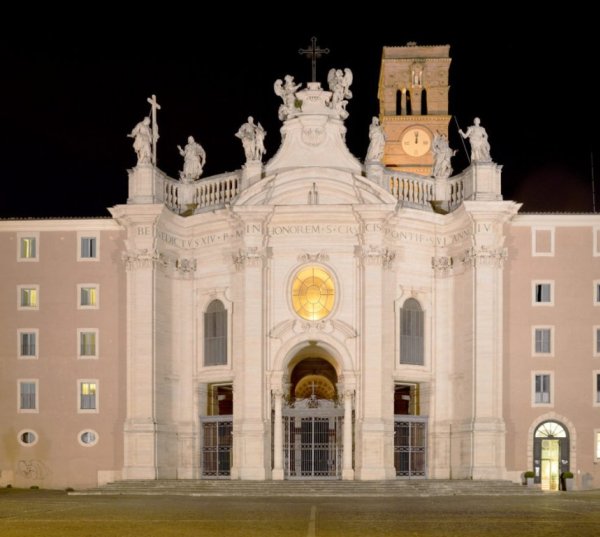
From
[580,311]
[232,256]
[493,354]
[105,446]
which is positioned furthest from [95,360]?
[580,311]

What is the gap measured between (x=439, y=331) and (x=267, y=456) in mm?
10213

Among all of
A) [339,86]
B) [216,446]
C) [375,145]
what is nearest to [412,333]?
[375,145]

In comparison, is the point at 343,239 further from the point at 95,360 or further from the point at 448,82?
the point at 448,82

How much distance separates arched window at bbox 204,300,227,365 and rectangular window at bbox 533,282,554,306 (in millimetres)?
14658

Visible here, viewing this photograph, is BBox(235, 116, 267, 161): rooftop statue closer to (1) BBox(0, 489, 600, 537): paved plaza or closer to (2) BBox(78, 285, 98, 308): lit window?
(2) BBox(78, 285, 98, 308): lit window

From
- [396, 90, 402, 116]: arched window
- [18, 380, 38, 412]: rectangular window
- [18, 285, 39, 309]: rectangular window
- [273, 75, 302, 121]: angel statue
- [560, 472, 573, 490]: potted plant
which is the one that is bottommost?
[560, 472, 573, 490]: potted plant

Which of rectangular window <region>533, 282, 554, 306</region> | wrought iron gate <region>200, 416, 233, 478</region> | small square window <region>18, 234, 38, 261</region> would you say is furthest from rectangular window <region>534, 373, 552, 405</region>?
small square window <region>18, 234, 38, 261</region>

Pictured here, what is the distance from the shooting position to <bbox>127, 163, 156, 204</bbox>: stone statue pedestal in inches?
2260

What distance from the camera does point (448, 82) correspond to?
90.1 meters

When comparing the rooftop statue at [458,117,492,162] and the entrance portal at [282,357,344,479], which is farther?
the rooftop statue at [458,117,492,162]

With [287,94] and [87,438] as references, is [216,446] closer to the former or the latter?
[87,438]

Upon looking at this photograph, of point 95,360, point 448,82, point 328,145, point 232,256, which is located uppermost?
point 448,82

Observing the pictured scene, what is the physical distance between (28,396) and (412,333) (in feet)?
60.3

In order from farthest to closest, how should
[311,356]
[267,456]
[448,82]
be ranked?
[448,82] < [311,356] < [267,456]
